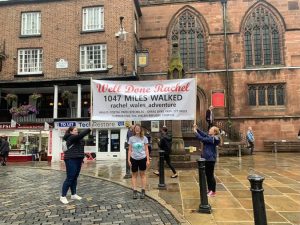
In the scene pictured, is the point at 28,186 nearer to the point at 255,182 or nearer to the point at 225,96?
the point at 255,182

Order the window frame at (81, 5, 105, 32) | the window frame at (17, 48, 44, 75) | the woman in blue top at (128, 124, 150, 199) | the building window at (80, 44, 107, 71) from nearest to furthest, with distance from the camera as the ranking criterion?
1. the woman in blue top at (128, 124, 150, 199)
2. the building window at (80, 44, 107, 71)
3. the window frame at (81, 5, 105, 32)
4. the window frame at (17, 48, 44, 75)

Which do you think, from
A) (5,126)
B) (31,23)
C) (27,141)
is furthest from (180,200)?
(31,23)

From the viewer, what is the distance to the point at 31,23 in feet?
81.9

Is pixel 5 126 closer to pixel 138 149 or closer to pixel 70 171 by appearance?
pixel 70 171

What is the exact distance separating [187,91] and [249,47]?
64.6ft

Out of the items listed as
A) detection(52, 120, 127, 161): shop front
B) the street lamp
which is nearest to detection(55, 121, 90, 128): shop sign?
detection(52, 120, 127, 161): shop front

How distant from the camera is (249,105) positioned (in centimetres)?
2609

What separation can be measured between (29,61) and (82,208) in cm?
2008

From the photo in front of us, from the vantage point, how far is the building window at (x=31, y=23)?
2488 centimetres

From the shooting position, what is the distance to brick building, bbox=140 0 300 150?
2561 cm

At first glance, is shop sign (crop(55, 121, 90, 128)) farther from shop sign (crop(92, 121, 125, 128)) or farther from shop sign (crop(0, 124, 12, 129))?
shop sign (crop(0, 124, 12, 129))

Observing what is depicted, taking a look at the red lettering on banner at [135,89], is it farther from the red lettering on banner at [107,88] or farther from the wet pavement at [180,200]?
the wet pavement at [180,200]

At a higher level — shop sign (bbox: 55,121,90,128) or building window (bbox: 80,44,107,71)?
building window (bbox: 80,44,107,71)

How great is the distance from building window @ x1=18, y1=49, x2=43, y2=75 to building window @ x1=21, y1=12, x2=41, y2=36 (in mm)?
1464
